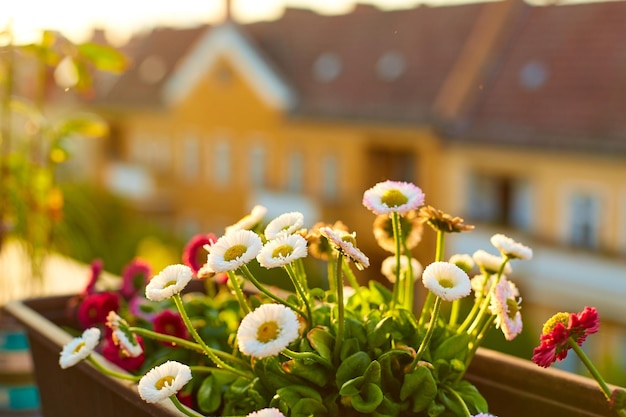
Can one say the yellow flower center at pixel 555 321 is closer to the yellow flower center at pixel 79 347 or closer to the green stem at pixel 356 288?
the green stem at pixel 356 288

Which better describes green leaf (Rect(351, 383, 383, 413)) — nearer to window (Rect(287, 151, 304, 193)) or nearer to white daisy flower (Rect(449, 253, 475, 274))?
white daisy flower (Rect(449, 253, 475, 274))

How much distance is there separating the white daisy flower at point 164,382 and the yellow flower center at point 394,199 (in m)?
0.20

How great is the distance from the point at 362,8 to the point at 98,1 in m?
9.78

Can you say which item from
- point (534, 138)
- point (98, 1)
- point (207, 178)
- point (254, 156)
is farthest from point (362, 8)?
point (98, 1)

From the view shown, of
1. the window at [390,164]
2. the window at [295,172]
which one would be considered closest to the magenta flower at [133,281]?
the window at [390,164]

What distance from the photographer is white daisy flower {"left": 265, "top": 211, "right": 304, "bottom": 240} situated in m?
0.78

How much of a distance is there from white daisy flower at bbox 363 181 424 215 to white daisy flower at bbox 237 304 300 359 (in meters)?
0.14

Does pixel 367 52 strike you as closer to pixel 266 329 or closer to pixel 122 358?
pixel 122 358

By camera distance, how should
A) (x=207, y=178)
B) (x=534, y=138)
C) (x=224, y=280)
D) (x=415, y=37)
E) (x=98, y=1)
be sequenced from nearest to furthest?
(x=224, y=280) < (x=98, y=1) < (x=534, y=138) < (x=415, y=37) < (x=207, y=178)

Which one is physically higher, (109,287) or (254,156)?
(109,287)

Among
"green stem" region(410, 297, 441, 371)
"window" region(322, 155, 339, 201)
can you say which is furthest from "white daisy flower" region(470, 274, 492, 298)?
"window" region(322, 155, 339, 201)

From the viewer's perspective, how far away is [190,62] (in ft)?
41.0

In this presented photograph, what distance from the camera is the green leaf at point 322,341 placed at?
740 mm

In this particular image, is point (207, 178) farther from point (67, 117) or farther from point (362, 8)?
point (67, 117)
